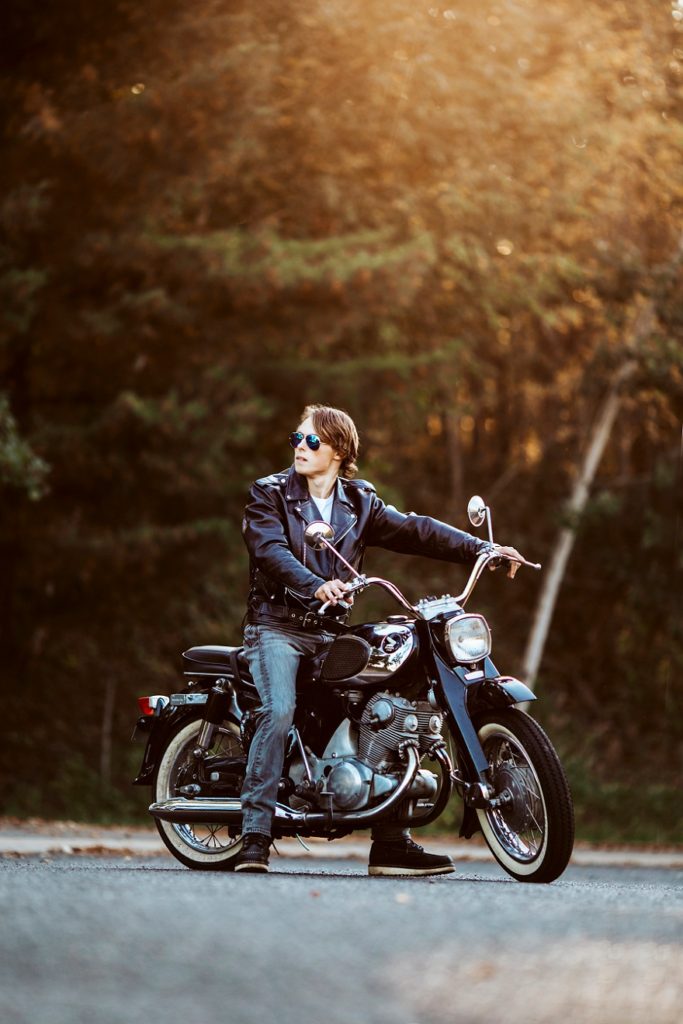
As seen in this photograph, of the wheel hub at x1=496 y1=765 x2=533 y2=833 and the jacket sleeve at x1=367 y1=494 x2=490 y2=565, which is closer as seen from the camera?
the wheel hub at x1=496 y1=765 x2=533 y2=833

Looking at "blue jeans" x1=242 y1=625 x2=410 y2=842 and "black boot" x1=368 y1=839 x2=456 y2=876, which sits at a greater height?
"blue jeans" x1=242 y1=625 x2=410 y2=842

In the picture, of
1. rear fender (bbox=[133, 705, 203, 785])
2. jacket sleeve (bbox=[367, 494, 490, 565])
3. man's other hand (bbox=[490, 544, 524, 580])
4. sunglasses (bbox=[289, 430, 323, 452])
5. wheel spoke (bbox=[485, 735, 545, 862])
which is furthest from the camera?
rear fender (bbox=[133, 705, 203, 785])

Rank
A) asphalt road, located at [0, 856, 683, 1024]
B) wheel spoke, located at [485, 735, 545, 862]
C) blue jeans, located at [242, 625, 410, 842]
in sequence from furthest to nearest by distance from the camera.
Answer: blue jeans, located at [242, 625, 410, 842] < wheel spoke, located at [485, 735, 545, 862] < asphalt road, located at [0, 856, 683, 1024]

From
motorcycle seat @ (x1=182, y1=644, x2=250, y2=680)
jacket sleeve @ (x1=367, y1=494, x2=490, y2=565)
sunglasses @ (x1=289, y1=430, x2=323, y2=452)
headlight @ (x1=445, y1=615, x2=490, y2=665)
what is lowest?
motorcycle seat @ (x1=182, y1=644, x2=250, y2=680)

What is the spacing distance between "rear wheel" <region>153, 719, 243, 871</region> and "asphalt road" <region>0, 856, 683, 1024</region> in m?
1.70

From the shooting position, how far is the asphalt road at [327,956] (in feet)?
14.4

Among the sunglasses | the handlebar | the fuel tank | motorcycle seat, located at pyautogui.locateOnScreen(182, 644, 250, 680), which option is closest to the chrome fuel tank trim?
the fuel tank

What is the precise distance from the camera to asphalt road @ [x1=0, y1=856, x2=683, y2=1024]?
4.38 metres

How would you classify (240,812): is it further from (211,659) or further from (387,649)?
(387,649)

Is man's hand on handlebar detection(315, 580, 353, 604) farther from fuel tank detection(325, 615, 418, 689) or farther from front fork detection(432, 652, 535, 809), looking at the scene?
front fork detection(432, 652, 535, 809)

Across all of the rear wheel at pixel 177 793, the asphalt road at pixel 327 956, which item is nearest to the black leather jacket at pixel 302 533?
the rear wheel at pixel 177 793

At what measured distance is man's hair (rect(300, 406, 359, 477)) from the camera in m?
7.66

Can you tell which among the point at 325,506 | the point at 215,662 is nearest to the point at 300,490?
the point at 325,506

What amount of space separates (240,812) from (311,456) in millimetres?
1633
